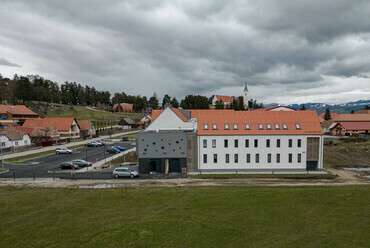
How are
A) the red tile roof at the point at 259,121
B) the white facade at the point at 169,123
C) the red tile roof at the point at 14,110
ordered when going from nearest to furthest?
the red tile roof at the point at 259,121 < the white facade at the point at 169,123 < the red tile roof at the point at 14,110

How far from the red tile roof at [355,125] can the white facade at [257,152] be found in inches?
2904

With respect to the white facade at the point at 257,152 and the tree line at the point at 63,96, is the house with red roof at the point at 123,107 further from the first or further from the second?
the white facade at the point at 257,152

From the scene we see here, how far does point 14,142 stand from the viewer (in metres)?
61.0

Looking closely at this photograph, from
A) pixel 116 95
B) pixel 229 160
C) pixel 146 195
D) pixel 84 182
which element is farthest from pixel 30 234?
pixel 116 95

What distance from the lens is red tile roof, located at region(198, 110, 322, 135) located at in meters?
40.8

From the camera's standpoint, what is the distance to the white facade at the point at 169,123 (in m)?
46.6

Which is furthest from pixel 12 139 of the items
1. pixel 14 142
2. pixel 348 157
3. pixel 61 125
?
pixel 348 157

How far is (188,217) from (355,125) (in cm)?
10979

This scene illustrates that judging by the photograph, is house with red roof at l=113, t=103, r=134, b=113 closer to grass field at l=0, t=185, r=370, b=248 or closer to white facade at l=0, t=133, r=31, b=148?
white facade at l=0, t=133, r=31, b=148

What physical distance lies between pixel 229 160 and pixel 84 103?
187 metres

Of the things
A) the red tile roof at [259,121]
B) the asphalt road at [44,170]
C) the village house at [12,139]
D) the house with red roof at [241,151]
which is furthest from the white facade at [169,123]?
the village house at [12,139]

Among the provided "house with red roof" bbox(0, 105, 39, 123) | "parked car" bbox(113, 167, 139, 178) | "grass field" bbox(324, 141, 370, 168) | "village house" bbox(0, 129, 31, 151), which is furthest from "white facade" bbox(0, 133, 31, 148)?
"grass field" bbox(324, 141, 370, 168)

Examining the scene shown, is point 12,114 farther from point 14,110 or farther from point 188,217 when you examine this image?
point 188,217

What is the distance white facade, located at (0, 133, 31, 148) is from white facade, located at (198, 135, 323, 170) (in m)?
54.1
